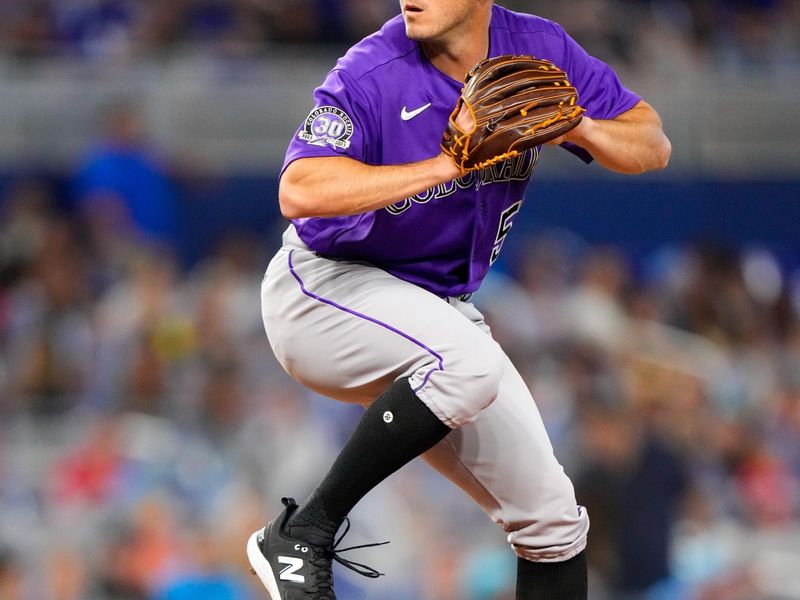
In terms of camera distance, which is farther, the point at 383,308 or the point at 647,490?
the point at 647,490

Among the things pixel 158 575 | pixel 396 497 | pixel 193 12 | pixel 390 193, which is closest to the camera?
pixel 390 193

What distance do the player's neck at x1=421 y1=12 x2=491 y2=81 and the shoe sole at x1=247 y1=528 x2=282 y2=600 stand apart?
46.4 inches

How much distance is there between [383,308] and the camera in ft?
10.2

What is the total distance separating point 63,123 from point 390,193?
19.3 ft

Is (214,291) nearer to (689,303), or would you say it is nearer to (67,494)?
(67,494)

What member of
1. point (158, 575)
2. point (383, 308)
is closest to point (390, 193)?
point (383, 308)

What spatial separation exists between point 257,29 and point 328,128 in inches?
243

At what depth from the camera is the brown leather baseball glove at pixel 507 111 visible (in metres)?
2.89

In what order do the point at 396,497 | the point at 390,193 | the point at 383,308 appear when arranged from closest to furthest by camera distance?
the point at 390,193, the point at 383,308, the point at 396,497

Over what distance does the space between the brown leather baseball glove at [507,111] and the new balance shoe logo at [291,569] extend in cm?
97

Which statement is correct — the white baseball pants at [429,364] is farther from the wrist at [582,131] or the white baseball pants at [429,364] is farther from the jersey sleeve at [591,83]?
the jersey sleeve at [591,83]

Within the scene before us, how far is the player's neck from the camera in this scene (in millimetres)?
3172

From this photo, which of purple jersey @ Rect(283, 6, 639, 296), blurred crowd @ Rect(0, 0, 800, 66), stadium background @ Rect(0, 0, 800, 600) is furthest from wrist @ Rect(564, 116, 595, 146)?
blurred crowd @ Rect(0, 0, 800, 66)

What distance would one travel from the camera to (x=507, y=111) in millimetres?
2908
